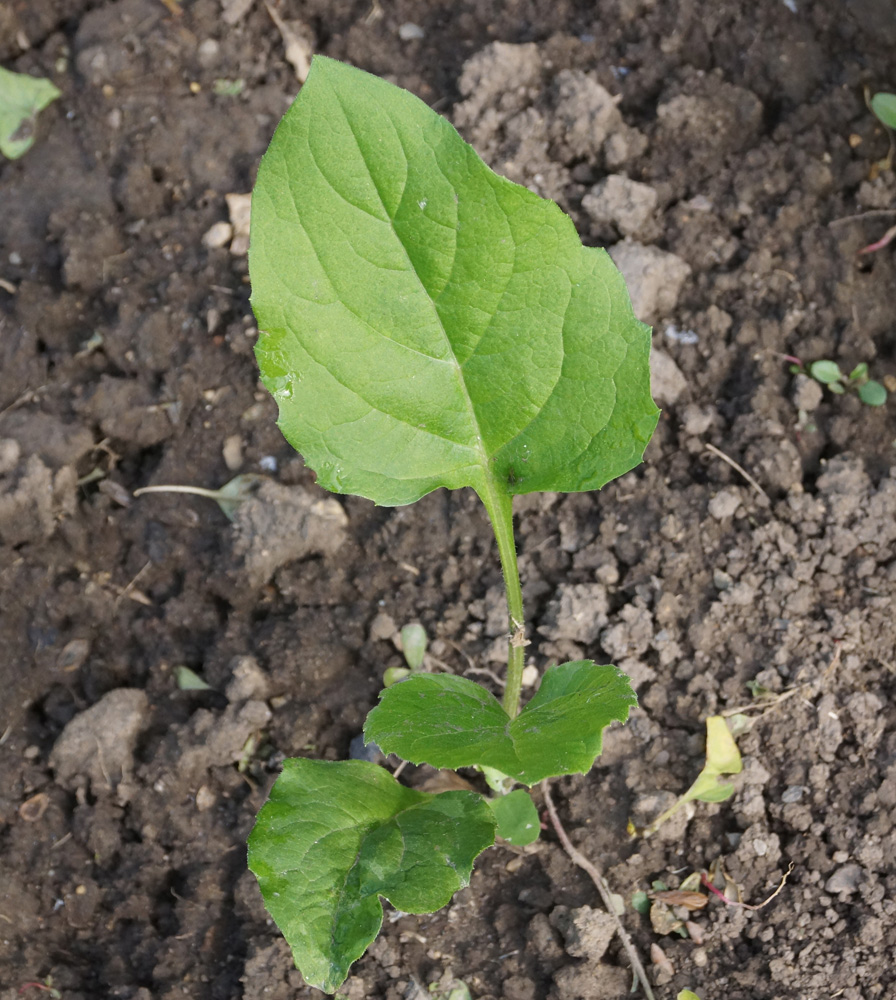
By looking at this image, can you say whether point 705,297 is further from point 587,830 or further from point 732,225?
point 587,830

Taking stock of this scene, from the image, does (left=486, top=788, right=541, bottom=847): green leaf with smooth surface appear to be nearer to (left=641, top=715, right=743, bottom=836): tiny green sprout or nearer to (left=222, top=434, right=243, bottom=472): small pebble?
(left=641, top=715, right=743, bottom=836): tiny green sprout

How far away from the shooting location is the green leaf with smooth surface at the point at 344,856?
5.49ft

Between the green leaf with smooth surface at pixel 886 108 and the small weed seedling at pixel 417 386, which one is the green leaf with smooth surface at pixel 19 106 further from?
the green leaf with smooth surface at pixel 886 108

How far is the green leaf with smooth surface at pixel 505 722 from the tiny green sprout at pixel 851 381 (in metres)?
1.06

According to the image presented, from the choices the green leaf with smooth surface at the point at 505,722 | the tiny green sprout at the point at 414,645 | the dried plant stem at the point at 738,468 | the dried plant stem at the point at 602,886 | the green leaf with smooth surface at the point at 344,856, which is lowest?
the dried plant stem at the point at 602,886

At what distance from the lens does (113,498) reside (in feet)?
8.27

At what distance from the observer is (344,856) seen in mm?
1784

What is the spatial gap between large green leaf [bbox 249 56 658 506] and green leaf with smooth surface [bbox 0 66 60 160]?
5.45 feet

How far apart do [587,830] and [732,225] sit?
1.59m

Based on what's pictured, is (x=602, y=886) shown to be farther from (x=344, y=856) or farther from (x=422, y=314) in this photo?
(x=422, y=314)

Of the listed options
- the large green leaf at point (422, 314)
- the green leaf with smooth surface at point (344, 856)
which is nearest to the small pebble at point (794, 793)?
the green leaf with smooth surface at point (344, 856)

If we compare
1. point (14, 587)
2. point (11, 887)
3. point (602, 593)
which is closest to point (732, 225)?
point (602, 593)

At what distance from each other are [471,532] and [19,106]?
1.92m

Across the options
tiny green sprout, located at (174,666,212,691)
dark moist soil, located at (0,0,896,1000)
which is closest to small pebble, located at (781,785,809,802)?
dark moist soil, located at (0,0,896,1000)
